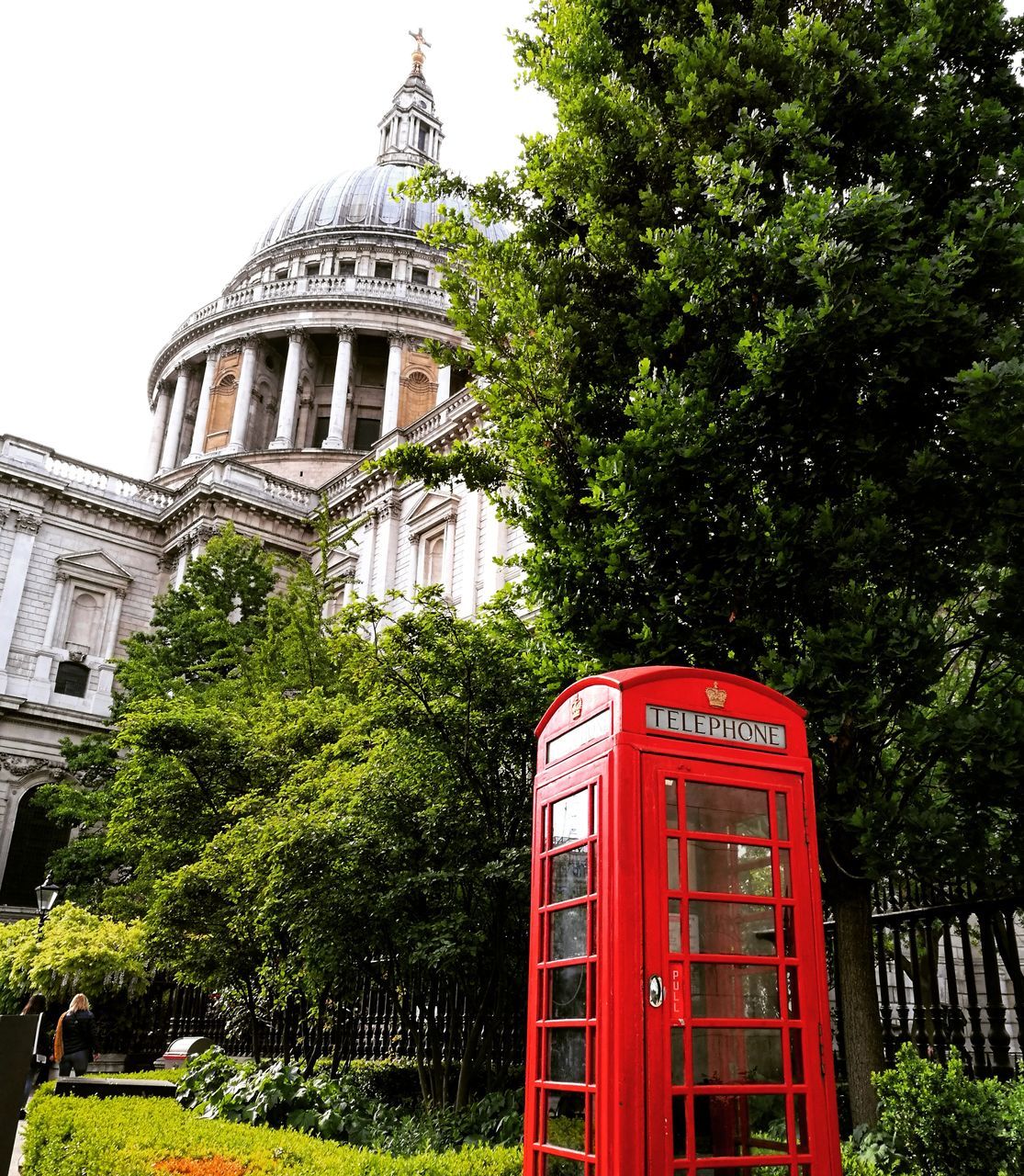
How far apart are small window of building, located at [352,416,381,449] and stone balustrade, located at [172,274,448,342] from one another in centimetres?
611

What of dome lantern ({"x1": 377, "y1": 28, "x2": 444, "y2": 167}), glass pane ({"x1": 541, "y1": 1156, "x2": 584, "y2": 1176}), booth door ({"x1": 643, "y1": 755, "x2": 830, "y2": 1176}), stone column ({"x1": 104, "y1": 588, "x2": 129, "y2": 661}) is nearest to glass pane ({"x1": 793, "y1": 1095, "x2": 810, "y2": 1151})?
booth door ({"x1": 643, "y1": 755, "x2": 830, "y2": 1176})

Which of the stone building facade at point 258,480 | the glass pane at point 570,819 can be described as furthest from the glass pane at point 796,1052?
the stone building facade at point 258,480

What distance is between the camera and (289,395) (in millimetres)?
50594

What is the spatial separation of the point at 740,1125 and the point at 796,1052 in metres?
0.44

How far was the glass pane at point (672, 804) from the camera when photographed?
4.97 meters

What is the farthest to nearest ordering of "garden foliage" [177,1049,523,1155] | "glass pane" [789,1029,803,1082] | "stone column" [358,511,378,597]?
"stone column" [358,511,378,597] < "garden foliage" [177,1049,523,1155] < "glass pane" [789,1029,803,1082]

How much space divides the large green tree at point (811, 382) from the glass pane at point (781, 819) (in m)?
1.61

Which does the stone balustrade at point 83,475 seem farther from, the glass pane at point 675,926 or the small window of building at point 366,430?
the glass pane at point 675,926

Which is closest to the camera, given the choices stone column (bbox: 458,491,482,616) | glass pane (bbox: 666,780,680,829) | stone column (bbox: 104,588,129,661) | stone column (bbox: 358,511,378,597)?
glass pane (bbox: 666,780,680,829)

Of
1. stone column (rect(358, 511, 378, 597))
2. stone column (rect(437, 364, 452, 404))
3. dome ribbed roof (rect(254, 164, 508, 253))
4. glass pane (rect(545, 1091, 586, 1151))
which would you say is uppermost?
dome ribbed roof (rect(254, 164, 508, 253))

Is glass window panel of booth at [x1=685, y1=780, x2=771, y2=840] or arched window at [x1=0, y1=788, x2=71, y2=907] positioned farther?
arched window at [x1=0, y1=788, x2=71, y2=907]

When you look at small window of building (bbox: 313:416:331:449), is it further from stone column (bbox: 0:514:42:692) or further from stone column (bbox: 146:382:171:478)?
stone column (bbox: 0:514:42:692)

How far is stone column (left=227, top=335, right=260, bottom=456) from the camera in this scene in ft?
165

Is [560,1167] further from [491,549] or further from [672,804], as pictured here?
[491,549]
